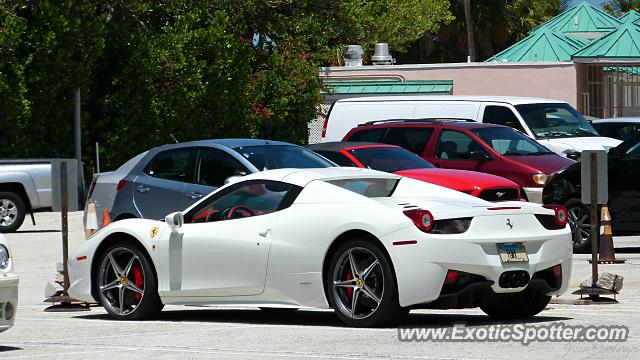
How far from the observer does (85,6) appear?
3469 cm

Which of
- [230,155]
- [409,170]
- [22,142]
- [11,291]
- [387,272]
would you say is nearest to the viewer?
[11,291]

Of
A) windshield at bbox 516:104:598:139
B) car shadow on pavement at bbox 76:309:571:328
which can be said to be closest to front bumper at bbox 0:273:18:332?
car shadow on pavement at bbox 76:309:571:328

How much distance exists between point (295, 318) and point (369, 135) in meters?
11.3

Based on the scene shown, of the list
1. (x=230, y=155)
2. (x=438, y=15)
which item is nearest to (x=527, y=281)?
(x=230, y=155)

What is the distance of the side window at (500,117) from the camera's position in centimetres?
2628

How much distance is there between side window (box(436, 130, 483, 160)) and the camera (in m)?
22.8

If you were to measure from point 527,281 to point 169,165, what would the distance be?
25.5 feet

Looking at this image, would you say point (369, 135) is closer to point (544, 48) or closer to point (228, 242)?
point (228, 242)

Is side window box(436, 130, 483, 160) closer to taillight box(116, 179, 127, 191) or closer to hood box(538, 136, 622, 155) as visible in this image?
hood box(538, 136, 622, 155)

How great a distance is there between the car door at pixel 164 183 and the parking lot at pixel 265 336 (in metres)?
2.96

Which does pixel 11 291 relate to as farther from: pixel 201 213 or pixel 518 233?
pixel 518 233

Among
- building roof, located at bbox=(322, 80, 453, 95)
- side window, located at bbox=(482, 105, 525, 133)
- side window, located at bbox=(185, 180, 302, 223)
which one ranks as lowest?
side window, located at bbox=(185, 180, 302, 223)

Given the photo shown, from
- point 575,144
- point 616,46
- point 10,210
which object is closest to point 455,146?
point 575,144

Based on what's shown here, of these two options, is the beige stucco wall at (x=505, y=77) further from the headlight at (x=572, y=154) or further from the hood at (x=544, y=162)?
the hood at (x=544, y=162)
